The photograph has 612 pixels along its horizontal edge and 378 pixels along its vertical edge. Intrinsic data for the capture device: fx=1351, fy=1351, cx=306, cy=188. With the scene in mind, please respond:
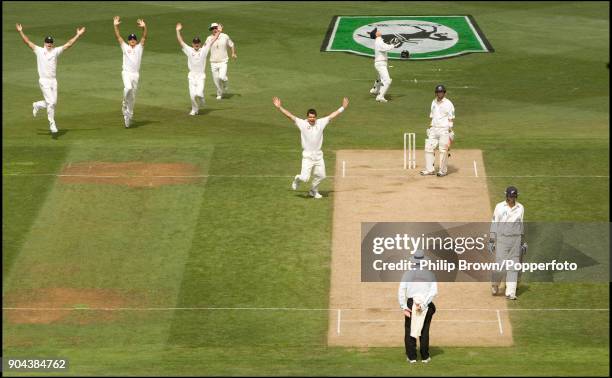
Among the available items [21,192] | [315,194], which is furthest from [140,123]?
[315,194]

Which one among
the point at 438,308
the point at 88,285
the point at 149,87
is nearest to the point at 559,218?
the point at 438,308

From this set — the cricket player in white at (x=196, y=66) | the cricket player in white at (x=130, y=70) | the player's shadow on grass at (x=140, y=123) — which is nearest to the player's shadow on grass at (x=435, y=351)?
the cricket player in white at (x=130, y=70)

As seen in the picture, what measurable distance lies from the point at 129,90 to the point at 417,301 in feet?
51.5

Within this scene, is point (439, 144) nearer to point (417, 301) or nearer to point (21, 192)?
point (21, 192)

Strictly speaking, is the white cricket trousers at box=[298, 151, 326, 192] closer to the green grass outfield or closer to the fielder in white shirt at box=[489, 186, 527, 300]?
the green grass outfield

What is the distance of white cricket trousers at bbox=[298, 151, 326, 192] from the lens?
29.6 metres

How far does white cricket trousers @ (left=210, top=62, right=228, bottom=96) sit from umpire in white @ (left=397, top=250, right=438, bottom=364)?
18289 mm

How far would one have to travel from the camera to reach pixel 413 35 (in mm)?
48406

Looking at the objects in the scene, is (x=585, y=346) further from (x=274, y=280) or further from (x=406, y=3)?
(x=406, y=3)

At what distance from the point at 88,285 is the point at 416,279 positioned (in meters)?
7.64

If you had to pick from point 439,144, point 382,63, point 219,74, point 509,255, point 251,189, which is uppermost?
point 509,255

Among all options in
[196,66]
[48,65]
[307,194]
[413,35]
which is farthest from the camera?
[413,35]

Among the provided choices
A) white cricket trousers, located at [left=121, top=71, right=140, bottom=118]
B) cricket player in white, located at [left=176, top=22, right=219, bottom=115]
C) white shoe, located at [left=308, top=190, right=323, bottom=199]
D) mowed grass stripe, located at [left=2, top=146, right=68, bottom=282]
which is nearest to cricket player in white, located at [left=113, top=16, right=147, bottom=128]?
white cricket trousers, located at [left=121, top=71, right=140, bottom=118]

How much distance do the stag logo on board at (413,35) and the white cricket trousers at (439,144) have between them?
1404cm
